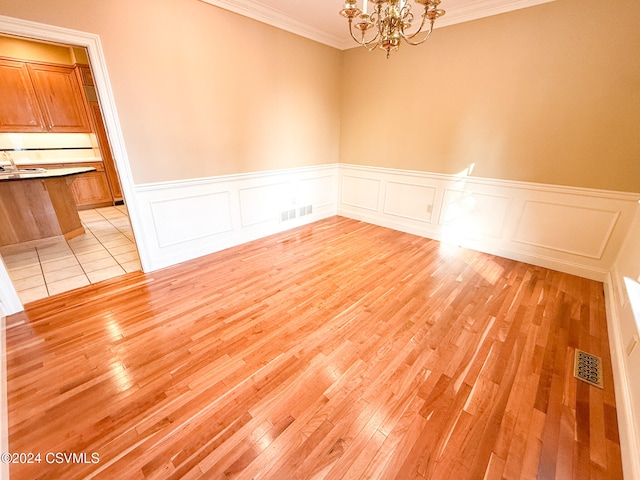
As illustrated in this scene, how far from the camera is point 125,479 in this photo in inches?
46.6

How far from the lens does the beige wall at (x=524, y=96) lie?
96.3 inches

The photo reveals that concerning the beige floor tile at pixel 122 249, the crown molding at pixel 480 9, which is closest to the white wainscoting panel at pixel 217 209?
the beige floor tile at pixel 122 249

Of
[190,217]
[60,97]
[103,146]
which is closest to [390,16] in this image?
[190,217]

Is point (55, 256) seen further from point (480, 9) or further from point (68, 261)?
point (480, 9)

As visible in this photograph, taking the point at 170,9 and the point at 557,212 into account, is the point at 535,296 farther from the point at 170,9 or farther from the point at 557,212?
the point at 170,9

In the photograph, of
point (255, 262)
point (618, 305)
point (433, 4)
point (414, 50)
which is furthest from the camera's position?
point (414, 50)

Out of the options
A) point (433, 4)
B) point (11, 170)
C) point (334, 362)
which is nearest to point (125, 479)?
point (334, 362)

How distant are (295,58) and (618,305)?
14.3 ft

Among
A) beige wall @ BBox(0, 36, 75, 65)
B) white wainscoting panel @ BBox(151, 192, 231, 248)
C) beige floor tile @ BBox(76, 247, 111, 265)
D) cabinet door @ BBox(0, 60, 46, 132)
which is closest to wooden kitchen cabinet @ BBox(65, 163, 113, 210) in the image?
cabinet door @ BBox(0, 60, 46, 132)

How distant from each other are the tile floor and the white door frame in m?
0.30

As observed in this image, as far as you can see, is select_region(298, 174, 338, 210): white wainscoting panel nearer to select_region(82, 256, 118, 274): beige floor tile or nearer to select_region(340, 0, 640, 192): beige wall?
select_region(340, 0, 640, 192): beige wall

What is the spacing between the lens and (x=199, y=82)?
285 centimetres

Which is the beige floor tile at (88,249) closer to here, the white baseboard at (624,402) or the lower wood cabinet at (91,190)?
the lower wood cabinet at (91,190)

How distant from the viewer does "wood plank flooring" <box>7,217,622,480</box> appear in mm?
1280
